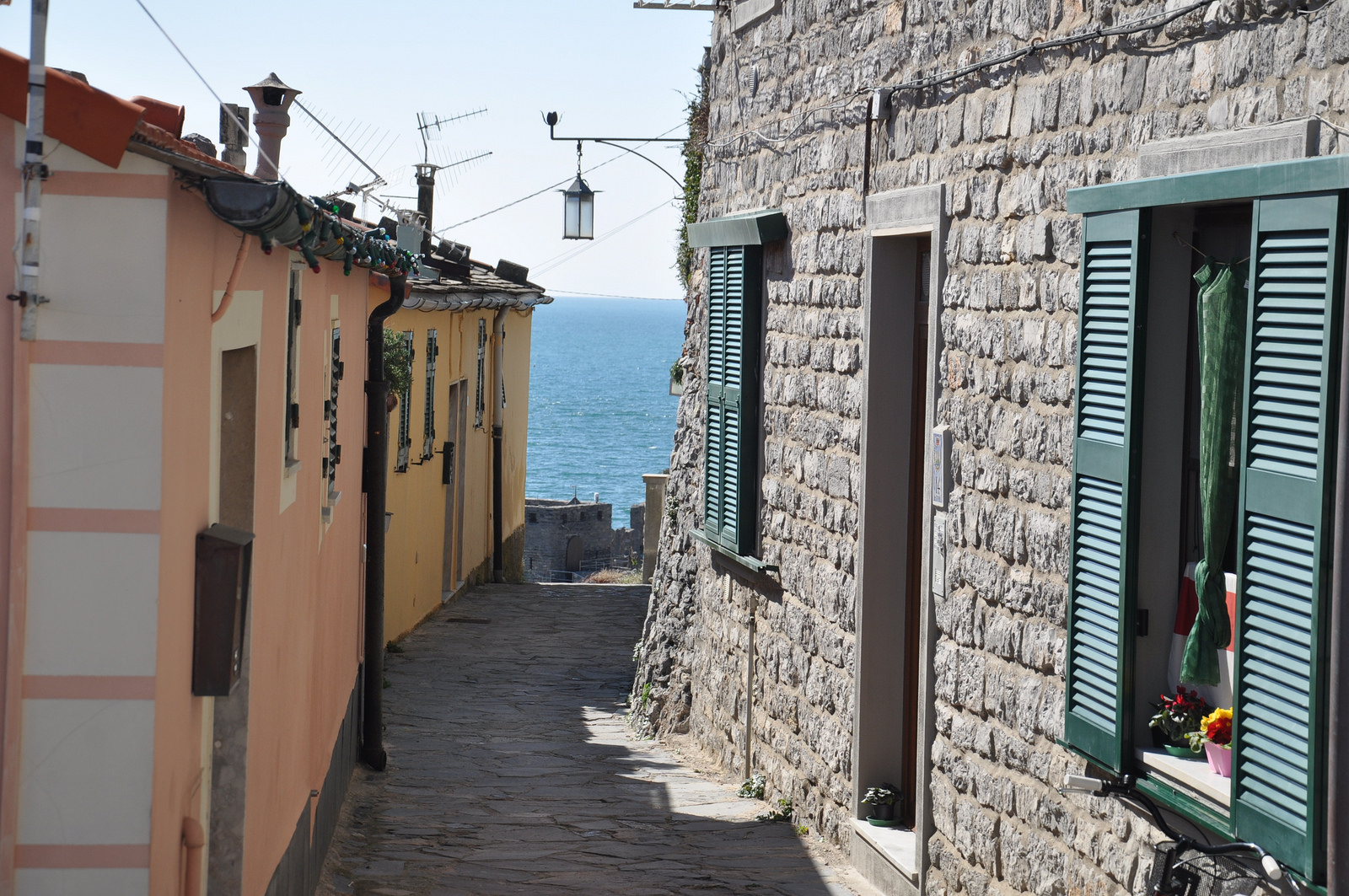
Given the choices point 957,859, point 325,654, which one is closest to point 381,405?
point 325,654

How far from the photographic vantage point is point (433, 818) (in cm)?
795

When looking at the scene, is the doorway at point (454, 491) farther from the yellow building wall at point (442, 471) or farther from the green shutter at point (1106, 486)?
the green shutter at point (1106, 486)

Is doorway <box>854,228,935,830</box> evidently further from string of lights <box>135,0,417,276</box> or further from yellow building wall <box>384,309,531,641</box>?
yellow building wall <box>384,309,531,641</box>

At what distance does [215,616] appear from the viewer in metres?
3.83

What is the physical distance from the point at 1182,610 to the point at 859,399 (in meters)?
Answer: 2.68

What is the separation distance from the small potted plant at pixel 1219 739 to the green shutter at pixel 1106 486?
312 millimetres

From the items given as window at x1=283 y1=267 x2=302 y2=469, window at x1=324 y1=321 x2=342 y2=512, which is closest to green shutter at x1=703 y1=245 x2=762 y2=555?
window at x1=324 y1=321 x2=342 y2=512

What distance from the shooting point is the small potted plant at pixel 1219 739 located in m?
3.98

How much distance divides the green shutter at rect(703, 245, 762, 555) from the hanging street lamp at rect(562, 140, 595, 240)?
7508mm

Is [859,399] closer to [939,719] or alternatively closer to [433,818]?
[939,719]

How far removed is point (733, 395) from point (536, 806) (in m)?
2.61

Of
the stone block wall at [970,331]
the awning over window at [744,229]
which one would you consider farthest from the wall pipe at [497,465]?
the stone block wall at [970,331]

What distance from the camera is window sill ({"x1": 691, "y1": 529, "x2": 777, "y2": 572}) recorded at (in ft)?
26.7

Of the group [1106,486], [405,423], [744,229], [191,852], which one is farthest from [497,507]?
[191,852]
